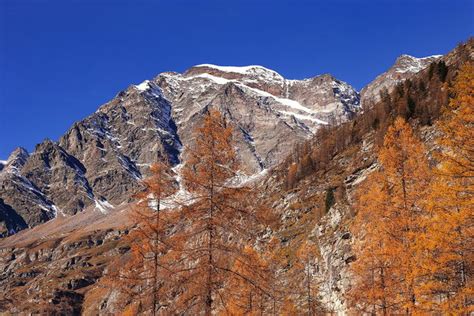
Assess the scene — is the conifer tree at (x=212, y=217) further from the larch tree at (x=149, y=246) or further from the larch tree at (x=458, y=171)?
the larch tree at (x=458, y=171)

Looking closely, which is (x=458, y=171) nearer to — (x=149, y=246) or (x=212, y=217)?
(x=212, y=217)

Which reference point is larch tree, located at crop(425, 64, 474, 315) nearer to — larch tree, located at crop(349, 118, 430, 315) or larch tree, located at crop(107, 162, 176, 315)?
larch tree, located at crop(349, 118, 430, 315)

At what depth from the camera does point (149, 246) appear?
2177cm

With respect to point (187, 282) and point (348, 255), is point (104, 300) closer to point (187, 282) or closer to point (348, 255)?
point (348, 255)

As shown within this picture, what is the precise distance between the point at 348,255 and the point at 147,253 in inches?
1744

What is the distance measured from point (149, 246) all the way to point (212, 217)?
16.0 feet

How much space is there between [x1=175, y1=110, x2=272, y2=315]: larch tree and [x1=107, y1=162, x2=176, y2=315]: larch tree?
2.34 metres

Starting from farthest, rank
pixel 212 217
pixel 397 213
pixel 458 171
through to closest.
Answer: pixel 397 213 → pixel 212 217 → pixel 458 171

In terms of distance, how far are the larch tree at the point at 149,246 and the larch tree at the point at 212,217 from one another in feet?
7.68

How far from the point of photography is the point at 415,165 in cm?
2486

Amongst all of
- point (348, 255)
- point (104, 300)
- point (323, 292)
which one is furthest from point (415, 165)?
point (104, 300)

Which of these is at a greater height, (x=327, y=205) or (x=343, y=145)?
(x=343, y=145)

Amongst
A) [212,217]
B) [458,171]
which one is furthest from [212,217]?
[458,171]

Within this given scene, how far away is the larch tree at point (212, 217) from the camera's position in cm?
1777
